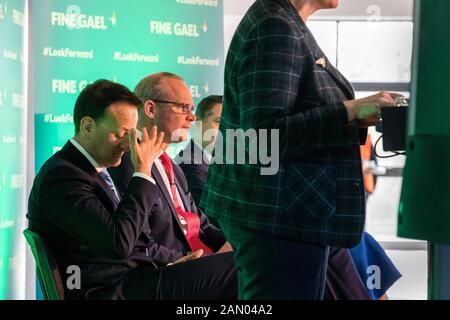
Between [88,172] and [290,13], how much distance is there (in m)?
1.17

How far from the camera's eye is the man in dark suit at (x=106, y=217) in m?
2.67

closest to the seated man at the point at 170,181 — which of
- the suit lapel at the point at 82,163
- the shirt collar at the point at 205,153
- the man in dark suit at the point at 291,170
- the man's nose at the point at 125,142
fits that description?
the shirt collar at the point at 205,153

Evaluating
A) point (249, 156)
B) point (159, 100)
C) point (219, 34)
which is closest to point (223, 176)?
point (249, 156)

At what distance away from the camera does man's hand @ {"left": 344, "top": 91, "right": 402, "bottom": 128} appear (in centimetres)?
171

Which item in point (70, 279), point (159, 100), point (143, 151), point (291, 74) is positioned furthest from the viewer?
point (159, 100)

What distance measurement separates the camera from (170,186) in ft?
11.4

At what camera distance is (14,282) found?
13.3 ft

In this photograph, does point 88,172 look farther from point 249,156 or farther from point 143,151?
point 249,156

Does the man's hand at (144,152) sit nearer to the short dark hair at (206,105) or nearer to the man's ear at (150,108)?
the man's ear at (150,108)

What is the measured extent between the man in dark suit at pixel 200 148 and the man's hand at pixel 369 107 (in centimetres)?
194

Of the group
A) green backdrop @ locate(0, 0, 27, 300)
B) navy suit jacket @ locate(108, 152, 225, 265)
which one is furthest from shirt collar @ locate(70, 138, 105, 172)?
green backdrop @ locate(0, 0, 27, 300)

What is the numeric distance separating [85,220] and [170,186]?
86 centimetres

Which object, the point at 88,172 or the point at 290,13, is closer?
the point at 290,13

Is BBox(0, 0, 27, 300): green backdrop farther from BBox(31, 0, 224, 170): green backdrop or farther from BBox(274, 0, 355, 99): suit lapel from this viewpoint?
BBox(274, 0, 355, 99): suit lapel
